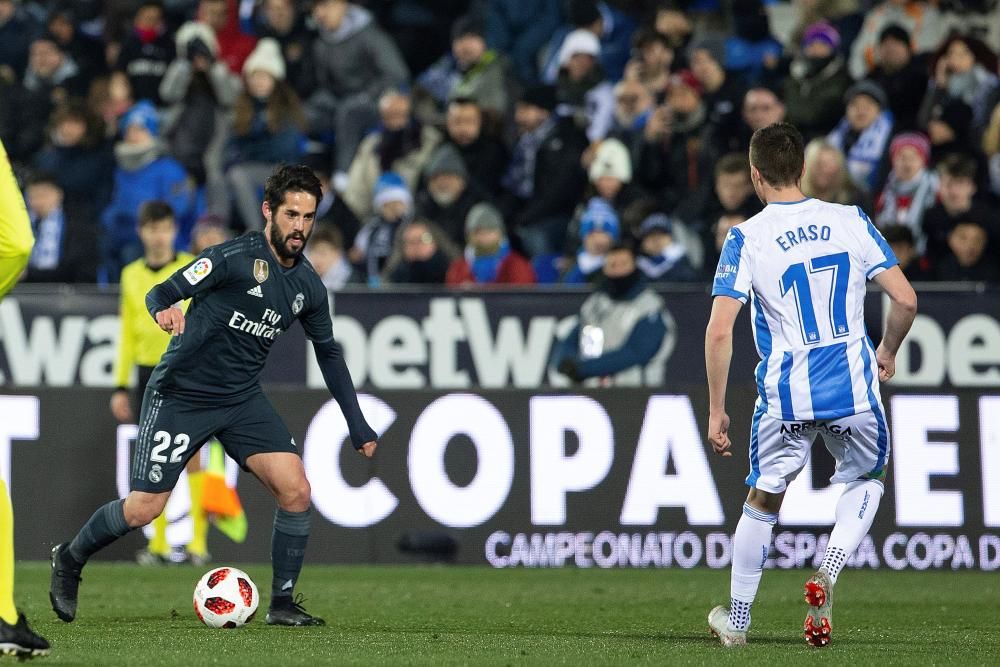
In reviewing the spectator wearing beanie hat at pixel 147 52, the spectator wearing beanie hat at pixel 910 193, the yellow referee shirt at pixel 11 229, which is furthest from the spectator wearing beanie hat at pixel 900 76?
the yellow referee shirt at pixel 11 229

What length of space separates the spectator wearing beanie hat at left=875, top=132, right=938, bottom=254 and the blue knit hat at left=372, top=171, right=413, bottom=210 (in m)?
4.27

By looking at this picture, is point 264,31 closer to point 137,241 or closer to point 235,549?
point 137,241

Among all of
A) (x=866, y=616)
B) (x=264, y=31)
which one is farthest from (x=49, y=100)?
(x=866, y=616)

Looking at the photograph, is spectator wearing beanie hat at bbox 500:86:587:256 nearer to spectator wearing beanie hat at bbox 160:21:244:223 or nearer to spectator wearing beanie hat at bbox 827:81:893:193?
spectator wearing beanie hat at bbox 827:81:893:193

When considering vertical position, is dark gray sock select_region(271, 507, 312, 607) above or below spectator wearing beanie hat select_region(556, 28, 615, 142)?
below

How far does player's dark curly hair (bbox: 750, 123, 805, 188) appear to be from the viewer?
729cm

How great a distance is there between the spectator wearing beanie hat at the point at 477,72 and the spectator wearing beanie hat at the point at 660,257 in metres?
2.77

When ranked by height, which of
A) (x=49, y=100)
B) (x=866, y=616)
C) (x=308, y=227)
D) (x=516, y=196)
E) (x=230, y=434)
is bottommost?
(x=866, y=616)

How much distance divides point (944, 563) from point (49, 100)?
34.8ft

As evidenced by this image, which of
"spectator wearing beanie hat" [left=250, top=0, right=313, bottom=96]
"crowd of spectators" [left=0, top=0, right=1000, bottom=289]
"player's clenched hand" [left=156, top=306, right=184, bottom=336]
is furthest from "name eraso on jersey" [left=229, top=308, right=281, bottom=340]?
"spectator wearing beanie hat" [left=250, top=0, right=313, bottom=96]

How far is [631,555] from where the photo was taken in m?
12.2

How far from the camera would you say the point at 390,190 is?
15.5m

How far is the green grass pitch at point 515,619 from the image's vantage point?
23.1 feet

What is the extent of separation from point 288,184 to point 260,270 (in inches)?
17.3
